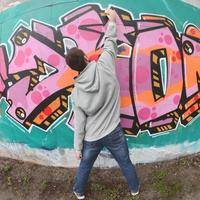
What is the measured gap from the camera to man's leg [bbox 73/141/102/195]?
6211mm

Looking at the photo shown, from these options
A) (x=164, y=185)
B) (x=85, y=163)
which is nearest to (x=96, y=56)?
(x=85, y=163)

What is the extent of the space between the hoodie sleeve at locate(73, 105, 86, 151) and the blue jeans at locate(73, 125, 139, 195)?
0.07 m

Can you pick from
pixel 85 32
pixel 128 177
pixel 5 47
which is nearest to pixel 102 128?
pixel 128 177

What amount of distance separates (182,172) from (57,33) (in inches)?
84.9

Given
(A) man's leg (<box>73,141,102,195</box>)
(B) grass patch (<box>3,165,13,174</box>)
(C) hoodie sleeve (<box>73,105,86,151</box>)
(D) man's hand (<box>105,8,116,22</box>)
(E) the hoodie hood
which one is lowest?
(B) grass patch (<box>3,165,13,174</box>)

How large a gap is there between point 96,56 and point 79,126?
2.66ft

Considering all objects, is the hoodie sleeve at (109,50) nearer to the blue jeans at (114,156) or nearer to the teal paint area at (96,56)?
the teal paint area at (96,56)

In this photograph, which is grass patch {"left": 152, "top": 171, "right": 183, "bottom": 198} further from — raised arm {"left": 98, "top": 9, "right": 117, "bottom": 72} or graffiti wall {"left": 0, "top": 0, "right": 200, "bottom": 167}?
raised arm {"left": 98, "top": 9, "right": 117, "bottom": 72}

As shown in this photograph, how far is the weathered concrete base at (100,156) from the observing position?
269 inches

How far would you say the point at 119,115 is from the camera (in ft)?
20.4

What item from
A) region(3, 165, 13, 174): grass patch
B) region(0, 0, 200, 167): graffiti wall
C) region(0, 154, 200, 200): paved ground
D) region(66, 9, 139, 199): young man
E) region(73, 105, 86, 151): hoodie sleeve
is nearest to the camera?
region(66, 9, 139, 199): young man

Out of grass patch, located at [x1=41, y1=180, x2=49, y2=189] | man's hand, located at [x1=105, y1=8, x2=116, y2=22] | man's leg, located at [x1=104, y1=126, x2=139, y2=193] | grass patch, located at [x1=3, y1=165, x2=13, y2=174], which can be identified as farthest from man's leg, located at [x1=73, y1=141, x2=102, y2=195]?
man's hand, located at [x1=105, y1=8, x2=116, y2=22]

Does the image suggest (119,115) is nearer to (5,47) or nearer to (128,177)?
(128,177)

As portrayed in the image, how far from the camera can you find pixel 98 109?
19.7 feet
